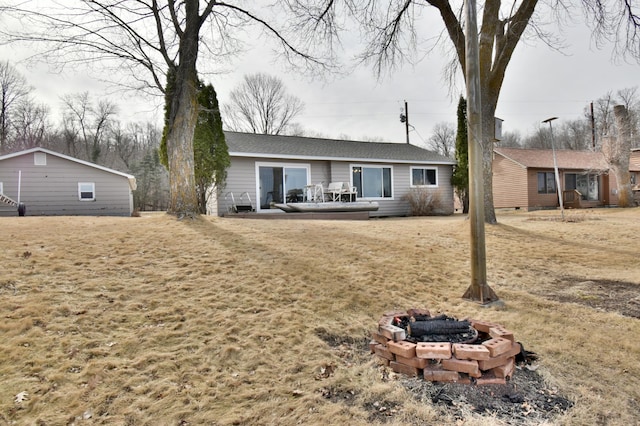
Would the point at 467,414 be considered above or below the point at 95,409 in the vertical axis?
below

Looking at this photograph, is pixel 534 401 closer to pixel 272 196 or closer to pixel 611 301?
pixel 611 301

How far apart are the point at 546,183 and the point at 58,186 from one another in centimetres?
2694

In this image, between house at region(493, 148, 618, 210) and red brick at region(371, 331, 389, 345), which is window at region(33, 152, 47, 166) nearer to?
red brick at region(371, 331, 389, 345)

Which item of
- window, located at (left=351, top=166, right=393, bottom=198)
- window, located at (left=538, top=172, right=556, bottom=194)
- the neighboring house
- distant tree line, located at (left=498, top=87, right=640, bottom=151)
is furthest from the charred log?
window, located at (left=538, top=172, right=556, bottom=194)

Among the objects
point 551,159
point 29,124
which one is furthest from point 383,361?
point 29,124

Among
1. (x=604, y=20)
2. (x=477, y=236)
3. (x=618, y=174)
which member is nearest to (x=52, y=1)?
(x=477, y=236)

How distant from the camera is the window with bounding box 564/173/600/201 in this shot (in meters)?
23.1

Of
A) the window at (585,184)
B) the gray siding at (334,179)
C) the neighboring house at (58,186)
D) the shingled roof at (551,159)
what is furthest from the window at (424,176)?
the neighboring house at (58,186)

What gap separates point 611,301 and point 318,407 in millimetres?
4195

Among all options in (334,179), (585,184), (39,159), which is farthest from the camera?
(585,184)

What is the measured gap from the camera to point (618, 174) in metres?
18.7

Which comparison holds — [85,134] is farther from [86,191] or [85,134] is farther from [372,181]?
[372,181]

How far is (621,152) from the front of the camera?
18.3 metres

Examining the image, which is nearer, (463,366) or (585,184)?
(463,366)
